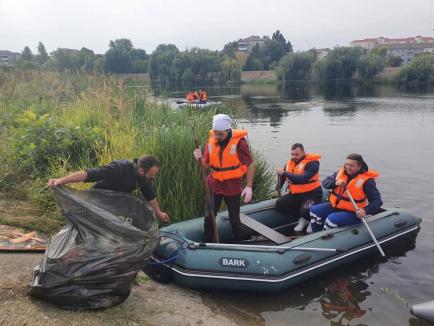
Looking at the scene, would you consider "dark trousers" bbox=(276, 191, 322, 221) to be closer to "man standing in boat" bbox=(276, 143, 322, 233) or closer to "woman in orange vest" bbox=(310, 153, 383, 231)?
"man standing in boat" bbox=(276, 143, 322, 233)

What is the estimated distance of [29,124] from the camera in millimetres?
7180

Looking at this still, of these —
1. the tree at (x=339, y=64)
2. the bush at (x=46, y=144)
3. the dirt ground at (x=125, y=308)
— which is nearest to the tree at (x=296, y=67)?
the tree at (x=339, y=64)

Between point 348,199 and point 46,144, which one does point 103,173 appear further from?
point 46,144

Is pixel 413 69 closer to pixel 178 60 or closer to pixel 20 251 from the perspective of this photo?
pixel 178 60

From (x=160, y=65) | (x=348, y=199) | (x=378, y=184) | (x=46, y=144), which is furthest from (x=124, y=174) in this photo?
(x=160, y=65)

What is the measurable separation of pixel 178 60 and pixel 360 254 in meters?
56.6

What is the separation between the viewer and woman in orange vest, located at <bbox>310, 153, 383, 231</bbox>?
220 inches

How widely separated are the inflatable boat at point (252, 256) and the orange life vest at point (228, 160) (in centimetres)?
80

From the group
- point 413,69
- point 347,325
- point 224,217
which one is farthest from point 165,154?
point 413,69

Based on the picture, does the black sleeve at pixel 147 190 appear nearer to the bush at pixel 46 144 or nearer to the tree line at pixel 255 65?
the bush at pixel 46 144

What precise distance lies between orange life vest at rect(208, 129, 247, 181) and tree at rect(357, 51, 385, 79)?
51477 millimetres

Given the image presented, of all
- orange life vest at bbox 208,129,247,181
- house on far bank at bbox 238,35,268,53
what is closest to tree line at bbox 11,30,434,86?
orange life vest at bbox 208,129,247,181

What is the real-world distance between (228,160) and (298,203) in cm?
169

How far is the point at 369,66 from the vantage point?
51812 mm
